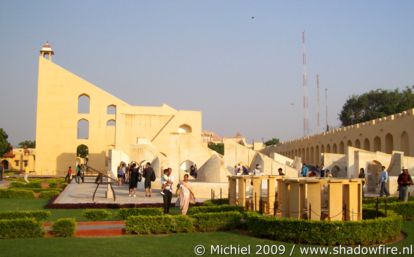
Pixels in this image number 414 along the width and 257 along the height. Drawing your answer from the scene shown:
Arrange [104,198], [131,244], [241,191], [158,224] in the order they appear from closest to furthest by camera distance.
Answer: [131,244]
[158,224]
[241,191]
[104,198]

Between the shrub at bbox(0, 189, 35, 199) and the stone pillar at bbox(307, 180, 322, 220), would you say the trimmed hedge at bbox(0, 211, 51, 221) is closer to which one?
the stone pillar at bbox(307, 180, 322, 220)

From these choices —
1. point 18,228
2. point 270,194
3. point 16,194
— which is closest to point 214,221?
point 270,194

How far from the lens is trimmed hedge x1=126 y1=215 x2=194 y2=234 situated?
9430 millimetres

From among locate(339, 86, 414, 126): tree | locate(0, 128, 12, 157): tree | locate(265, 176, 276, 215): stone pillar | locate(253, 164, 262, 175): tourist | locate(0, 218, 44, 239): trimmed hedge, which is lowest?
locate(0, 218, 44, 239): trimmed hedge

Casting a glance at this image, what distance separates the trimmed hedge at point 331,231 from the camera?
8172 mm

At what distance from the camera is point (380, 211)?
1039 centimetres

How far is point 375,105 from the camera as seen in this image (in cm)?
6025

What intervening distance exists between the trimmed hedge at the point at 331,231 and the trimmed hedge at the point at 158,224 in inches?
67.0

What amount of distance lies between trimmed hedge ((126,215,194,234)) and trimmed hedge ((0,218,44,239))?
1760 mm

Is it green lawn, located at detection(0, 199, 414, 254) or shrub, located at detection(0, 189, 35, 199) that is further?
shrub, located at detection(0, 189, 35, 199)

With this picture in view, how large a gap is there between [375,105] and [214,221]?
54.8 metres

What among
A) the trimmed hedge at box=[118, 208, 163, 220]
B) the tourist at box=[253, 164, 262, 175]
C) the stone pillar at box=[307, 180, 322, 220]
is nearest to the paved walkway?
the trimmed hedge at box=[118, 208, 163, 220]

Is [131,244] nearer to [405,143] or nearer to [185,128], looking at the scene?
[405,143]

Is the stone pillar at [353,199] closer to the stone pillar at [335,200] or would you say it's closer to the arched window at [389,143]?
the stone pillar at [335,200]
